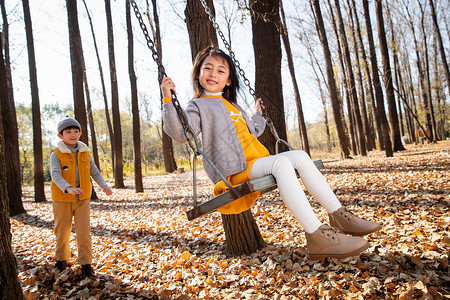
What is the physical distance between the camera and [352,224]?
1947 millimetres

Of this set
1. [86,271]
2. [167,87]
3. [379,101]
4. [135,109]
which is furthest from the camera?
[379,101]

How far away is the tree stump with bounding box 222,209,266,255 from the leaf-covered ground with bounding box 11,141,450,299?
12cm

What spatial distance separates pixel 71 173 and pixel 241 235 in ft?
7.25

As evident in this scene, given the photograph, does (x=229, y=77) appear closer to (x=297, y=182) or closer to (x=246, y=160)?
(x=246, y=160)

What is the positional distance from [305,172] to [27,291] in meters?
3.17

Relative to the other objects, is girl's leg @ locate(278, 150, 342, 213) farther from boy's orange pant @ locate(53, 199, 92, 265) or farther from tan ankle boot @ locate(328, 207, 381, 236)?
boy's orange pant @ locate(53, 199, 92, 265)

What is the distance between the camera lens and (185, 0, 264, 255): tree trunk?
134 inches

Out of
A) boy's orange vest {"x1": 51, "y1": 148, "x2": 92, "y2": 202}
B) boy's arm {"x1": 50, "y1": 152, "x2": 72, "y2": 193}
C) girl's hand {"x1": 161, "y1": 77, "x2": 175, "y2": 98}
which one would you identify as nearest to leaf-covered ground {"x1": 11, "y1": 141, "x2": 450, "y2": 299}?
boy's orange vest {"x1": 51, "y1": 148, "x2": 92, "y2": 202}

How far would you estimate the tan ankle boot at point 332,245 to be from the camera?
68.2 inches

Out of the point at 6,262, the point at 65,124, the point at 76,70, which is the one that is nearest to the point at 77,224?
the point at 65,124

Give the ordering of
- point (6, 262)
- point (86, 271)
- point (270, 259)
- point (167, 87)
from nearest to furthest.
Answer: point (6, 262) → point (167, 87) → point (270, 259) → point (86, 271)

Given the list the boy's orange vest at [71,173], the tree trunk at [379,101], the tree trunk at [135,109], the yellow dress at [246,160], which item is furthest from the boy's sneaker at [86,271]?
the tree trunk at [379,101]

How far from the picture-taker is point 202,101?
2.31 metres

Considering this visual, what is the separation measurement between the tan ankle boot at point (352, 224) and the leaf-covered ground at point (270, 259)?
59 cm
